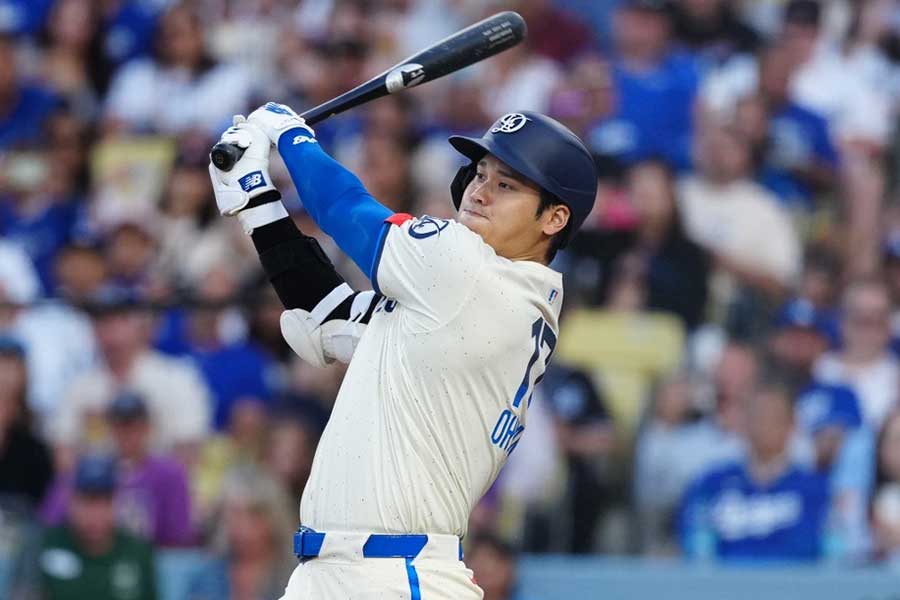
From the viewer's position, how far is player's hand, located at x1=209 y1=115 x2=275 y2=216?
4.45 m

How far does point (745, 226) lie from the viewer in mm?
8500

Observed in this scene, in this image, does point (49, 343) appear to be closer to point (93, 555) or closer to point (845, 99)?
point (93, 555)

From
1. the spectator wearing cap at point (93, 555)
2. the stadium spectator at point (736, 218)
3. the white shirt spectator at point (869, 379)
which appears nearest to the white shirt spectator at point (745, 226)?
the stadium spectator at point (736, 218)

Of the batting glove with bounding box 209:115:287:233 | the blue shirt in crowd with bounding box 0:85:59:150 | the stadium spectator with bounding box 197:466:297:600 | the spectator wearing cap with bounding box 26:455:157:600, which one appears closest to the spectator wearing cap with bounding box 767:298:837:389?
the stadium spectator with bounding box 197:466:297:600

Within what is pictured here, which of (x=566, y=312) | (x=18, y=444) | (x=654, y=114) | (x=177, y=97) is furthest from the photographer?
(x=177, y=97)

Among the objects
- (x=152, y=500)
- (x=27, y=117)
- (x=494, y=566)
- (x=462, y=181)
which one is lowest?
(x=494, y=566)

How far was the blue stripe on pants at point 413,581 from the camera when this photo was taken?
4113 millimetres

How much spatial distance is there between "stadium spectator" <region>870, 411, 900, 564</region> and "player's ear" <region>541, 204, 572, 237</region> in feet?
11.2

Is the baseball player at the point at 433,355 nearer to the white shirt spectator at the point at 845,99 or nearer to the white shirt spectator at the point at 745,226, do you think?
the white shirt spectator at the point at 745,226

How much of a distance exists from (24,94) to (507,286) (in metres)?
7.39

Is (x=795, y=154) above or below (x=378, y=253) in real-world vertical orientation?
below

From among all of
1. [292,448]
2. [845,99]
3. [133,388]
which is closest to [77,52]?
[133,388]

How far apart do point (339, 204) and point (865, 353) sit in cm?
426

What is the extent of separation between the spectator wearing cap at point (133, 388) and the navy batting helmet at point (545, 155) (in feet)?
14.4
